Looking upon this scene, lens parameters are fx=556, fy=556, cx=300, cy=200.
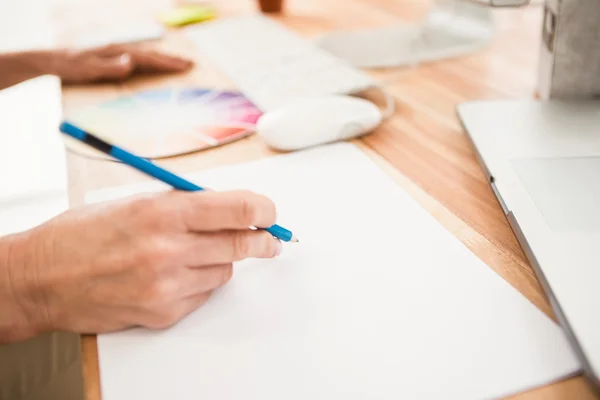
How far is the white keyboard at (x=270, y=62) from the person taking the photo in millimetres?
722

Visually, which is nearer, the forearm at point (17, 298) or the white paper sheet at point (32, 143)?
the forearm at point (17, 298)

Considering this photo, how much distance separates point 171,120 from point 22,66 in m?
0.35

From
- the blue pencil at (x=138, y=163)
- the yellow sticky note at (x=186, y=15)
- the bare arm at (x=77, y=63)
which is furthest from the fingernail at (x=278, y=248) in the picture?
the yellow sticky note at (x=186, y=15)

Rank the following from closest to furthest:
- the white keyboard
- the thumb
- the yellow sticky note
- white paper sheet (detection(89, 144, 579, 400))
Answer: white paper sheet (detection(89, 144, 579, 400))
the white keyboard
the thumb
the yellow sticky note

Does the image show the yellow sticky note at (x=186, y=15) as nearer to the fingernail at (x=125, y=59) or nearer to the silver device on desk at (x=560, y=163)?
the fingernail at (x=125, y=59)

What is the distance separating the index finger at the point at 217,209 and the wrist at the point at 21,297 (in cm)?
11

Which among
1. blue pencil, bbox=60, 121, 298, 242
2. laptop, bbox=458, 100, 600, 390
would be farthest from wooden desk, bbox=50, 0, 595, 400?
blue pencil, bbox=60, 121, 298, 242

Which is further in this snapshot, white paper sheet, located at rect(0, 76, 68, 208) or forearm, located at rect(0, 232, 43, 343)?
white paper sheet, located at rect(0, 76, 68, 208)

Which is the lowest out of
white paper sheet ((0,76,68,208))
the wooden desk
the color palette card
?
white paper sheet ((0,76,68,208))

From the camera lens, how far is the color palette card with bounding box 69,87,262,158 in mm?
645

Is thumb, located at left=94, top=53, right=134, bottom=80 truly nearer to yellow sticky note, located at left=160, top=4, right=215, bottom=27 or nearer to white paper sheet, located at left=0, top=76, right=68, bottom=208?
white paper sheet, located at left=0, top=76, right=68, bottom=208

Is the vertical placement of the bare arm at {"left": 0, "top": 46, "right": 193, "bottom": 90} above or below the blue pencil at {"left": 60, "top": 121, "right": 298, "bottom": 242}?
below

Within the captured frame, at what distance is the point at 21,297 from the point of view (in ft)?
1.30

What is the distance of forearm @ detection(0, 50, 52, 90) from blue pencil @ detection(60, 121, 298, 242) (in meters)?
0.59
